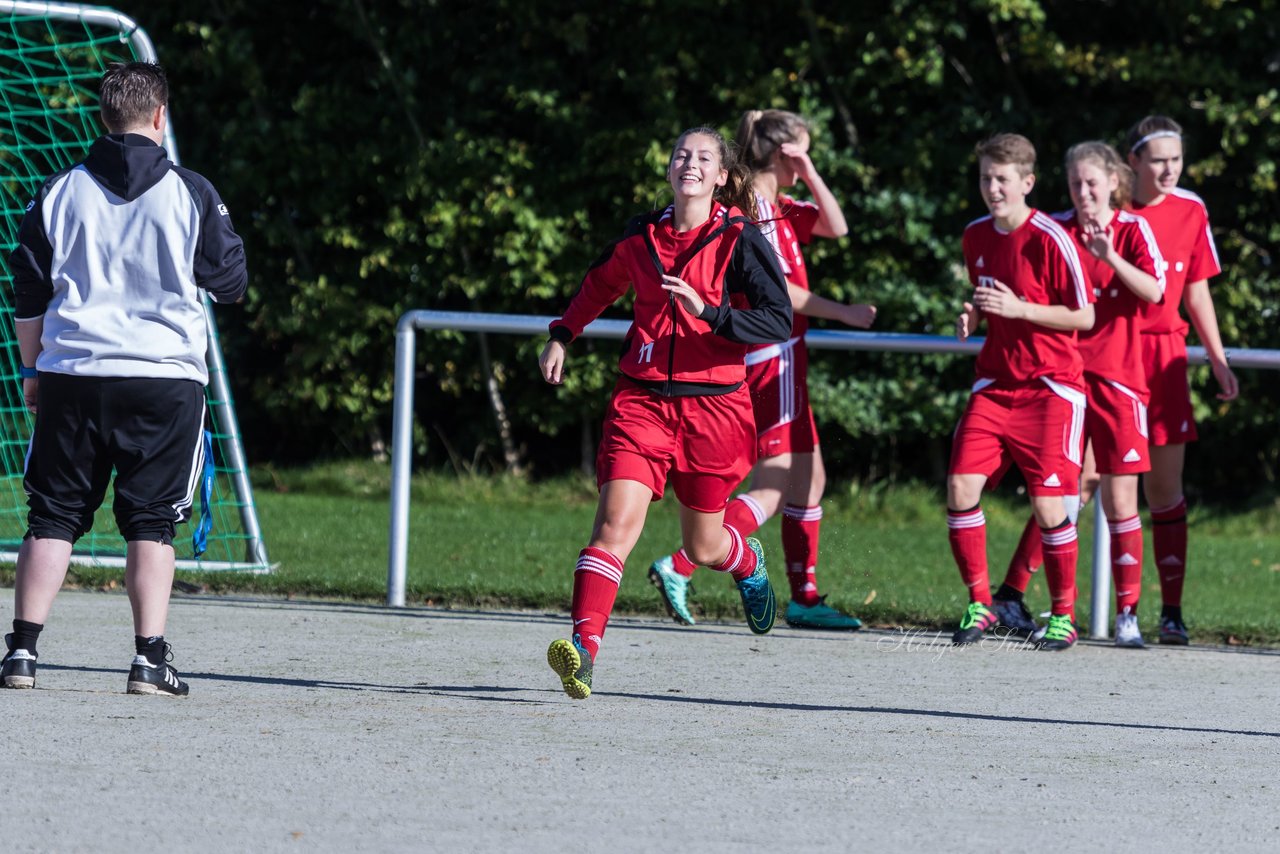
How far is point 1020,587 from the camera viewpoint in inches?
278

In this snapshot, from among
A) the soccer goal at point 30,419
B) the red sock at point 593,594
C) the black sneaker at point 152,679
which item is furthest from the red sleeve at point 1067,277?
the soccer goal at point 30,419

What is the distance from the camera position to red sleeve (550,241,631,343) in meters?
5.53

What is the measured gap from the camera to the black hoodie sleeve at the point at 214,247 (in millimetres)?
5090

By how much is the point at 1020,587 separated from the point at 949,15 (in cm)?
677

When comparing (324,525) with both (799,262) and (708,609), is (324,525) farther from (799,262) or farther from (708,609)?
(799,262)

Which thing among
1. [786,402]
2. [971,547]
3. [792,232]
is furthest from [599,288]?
[971,547]

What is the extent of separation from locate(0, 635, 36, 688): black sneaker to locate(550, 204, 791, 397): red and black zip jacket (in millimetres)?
1941

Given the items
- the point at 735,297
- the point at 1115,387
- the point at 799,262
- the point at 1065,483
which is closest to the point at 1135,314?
the point at 1115,387

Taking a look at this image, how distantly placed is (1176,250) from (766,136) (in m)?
1.67

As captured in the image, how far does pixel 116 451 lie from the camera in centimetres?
505

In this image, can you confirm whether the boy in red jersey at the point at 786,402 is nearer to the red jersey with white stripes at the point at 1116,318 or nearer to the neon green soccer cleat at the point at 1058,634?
the neon green soccer cleat at the point at 1058,634

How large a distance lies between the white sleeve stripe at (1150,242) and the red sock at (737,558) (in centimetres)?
199

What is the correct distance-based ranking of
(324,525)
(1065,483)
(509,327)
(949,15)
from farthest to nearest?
(949,15) < (324,525) < (509,327) < (1065,483)

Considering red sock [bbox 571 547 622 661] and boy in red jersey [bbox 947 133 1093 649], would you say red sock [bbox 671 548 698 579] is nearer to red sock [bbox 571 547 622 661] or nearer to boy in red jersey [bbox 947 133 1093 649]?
boy in red jersey [bbox 947 133 1093 649]
